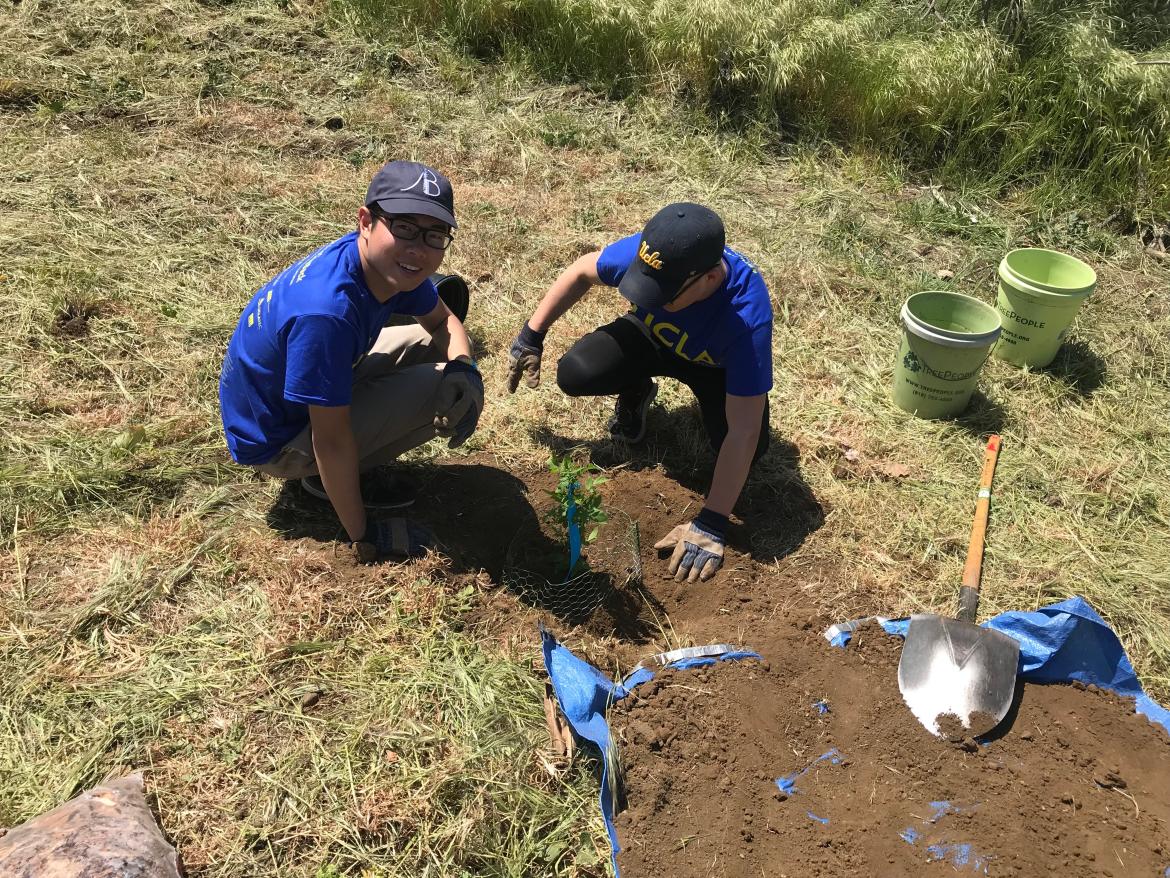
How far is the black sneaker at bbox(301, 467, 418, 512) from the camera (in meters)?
3.12

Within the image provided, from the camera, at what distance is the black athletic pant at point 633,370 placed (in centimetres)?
345

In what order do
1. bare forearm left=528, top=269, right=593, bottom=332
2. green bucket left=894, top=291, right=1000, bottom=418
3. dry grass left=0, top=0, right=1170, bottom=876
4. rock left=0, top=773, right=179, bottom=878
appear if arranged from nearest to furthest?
rock left=0, top=773, right=179, bottom=878 → dry grass left=0, top=0, right=1170, bottom=876 → bare forearm left=528, top=269, right=593, bottom=332 → green bucket left=894, top=291, right=1000, bottom=418

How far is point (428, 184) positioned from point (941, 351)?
2.39 m

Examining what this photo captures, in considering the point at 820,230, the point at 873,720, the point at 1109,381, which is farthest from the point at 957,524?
the point at 820,230

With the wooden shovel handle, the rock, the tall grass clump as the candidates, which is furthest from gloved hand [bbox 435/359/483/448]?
the tall grass clump

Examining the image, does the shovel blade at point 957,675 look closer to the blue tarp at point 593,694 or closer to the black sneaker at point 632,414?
the blue tarp at point 593,694

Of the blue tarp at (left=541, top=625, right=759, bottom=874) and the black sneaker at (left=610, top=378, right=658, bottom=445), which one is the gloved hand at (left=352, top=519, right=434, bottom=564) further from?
the black sneaker at (left=610, top=378, right=658, bottom=445)

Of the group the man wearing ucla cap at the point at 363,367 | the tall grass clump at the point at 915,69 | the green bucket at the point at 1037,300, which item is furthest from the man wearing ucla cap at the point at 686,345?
the tall grass clump at the point at 915,69

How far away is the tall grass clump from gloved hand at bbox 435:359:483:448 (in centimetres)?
392

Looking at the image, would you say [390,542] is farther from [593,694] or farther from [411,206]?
[411,206]

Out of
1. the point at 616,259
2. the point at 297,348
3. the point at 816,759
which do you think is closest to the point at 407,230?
the point at 297,348

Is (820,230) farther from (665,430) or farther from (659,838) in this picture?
(659,838)

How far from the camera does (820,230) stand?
203 inches

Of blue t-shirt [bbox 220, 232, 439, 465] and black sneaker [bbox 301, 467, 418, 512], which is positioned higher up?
blue t-shirt [bbox 220, 232, 439, 465]
